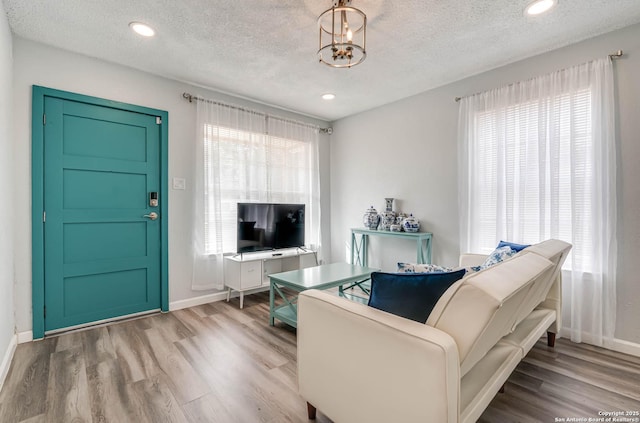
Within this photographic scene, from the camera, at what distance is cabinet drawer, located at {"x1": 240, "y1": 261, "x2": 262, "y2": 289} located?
11.0 feet

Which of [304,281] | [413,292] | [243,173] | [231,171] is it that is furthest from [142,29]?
[413,292]

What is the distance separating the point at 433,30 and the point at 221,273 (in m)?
3.23

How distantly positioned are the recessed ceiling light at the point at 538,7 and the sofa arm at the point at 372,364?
Result: 2320 millimetres

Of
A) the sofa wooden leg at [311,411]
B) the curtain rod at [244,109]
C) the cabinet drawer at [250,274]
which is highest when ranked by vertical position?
the curtain rod at [244,109]

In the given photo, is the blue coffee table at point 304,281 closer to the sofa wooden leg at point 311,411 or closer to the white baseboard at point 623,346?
the sofa wooden leg at point 311,411

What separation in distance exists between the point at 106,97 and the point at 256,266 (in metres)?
2.26

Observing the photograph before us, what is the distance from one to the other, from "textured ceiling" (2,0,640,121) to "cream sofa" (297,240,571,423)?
→ 1.81 metres

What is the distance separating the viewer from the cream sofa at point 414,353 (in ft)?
3.33

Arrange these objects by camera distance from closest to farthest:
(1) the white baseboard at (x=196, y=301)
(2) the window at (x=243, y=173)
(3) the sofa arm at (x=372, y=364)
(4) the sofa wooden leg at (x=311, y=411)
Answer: (3) the sofa arm at (x=372, y=364), (4) the sofa wooden leg at (x=311, y=411), (1) the white baseboard at (x=196, y=301), (2) the window at (x=243, y=173)

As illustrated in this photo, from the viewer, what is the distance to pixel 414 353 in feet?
3.43

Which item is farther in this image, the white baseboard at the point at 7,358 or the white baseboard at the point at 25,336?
the white baseboard at the point at 25,336

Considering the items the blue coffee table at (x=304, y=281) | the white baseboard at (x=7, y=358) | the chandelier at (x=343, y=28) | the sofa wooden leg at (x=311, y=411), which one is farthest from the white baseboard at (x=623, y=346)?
the white baseboard at (x=7, y=358)

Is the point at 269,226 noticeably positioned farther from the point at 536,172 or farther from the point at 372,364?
the point at 536,172

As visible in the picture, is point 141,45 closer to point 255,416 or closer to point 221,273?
point 221,273
